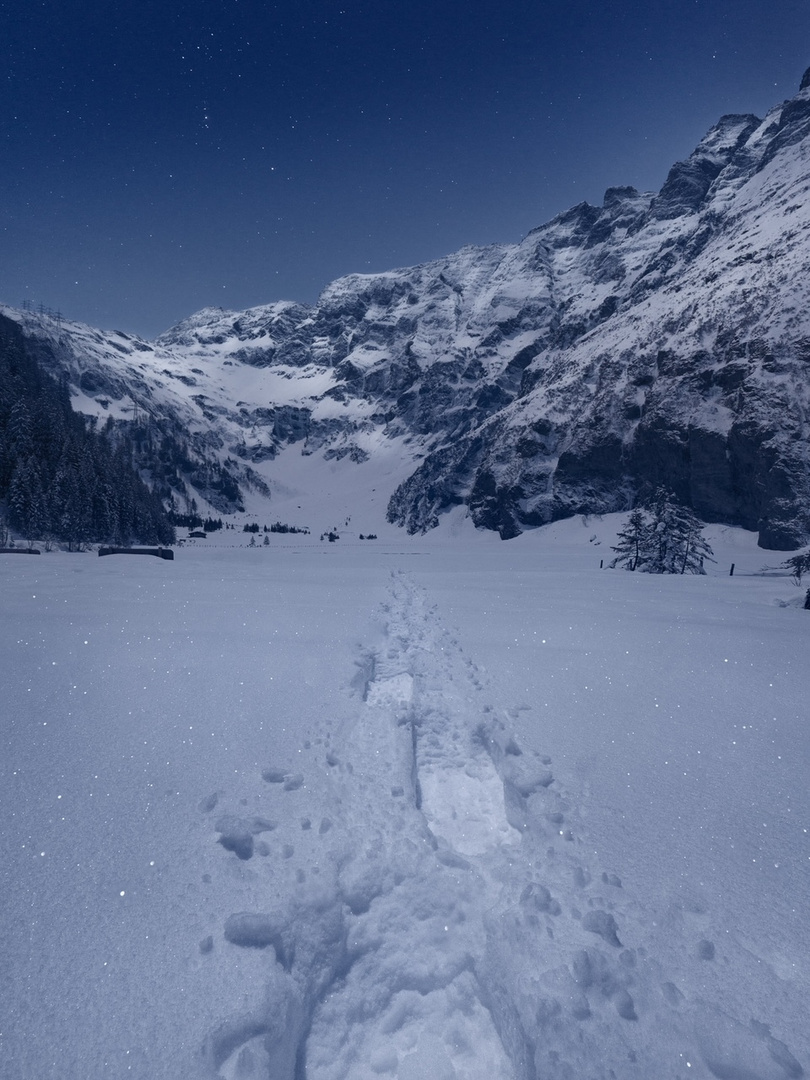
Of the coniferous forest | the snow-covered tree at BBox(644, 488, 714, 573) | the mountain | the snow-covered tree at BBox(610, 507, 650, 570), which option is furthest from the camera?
the mountain

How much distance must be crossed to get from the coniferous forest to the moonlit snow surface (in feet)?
149

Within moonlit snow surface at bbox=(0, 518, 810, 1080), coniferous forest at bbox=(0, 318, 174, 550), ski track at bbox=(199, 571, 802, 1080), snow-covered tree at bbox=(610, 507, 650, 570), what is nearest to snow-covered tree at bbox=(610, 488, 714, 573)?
snow-covered tree at bbox=(610, 507, 650, 570)

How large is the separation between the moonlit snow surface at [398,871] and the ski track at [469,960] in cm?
1

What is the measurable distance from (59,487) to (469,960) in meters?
54.5

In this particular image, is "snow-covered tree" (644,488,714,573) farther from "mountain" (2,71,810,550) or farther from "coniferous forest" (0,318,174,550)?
"coniferous forest" (0,318,174,550)

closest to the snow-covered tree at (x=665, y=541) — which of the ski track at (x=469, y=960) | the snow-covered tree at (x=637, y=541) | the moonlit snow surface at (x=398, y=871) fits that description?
the snow-covered tree at (x=637, y=541)

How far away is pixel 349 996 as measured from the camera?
2.97 metres

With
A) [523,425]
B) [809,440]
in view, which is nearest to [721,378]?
[809,440]

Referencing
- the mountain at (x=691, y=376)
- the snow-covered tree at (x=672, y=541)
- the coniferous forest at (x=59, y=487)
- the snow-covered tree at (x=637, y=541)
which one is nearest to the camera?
the snow-covered tree at (x=672, y=541)

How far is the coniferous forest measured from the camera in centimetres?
4369

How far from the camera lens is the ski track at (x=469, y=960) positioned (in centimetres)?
251

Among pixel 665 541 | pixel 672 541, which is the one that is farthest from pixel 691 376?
pixel 665 541

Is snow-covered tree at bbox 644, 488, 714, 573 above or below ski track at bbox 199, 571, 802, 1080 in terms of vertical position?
above

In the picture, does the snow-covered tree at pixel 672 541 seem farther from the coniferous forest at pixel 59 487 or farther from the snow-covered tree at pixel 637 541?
the coniferous forest at pixel 59 487
